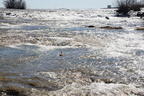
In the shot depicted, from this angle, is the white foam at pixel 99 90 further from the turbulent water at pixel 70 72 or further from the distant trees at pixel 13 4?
the distant trees at pixel 13 4

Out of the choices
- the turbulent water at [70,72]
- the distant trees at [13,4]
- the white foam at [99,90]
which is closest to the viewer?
the white foam at [99,90]

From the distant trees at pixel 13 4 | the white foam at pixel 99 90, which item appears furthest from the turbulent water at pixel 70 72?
the distant trees at pixel 13 4

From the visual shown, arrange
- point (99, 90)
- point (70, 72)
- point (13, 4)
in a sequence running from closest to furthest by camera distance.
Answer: point (99, 90)
point (70, 72)
point (13, 4)

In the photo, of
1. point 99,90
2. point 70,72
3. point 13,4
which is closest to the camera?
point 99,90

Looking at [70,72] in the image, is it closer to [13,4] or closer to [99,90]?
[99,90]

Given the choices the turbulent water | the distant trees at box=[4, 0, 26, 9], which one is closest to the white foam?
the turbulent water

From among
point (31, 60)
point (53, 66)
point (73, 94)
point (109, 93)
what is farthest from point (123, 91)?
point (31, 60)

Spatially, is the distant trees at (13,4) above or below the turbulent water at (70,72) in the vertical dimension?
above

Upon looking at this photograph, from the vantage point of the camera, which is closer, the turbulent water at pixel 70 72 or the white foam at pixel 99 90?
the white foam at pixel 99 90

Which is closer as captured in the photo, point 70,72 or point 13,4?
point 70,72

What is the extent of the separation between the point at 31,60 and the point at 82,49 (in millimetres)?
2515

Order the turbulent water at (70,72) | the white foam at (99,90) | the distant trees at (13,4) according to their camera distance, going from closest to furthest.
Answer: the white foam at (99,90)
the turbulent water at (70,72)
the distant trees at (13,4)

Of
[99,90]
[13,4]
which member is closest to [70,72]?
[99,90]

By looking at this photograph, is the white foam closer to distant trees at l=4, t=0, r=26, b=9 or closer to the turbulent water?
the turbulent water
